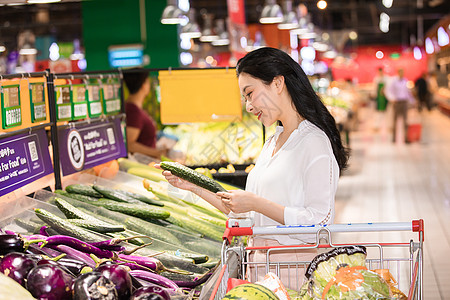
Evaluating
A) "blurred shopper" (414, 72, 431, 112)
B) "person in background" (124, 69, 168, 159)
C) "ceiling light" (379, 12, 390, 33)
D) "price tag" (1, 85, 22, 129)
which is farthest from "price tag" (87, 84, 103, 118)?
"blurred shopper" (414, 72, 431, 112)

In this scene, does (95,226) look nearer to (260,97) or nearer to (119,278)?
(260,97)

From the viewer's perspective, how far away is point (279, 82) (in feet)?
7.95

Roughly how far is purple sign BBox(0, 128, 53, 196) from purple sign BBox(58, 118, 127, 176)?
0.88 feet

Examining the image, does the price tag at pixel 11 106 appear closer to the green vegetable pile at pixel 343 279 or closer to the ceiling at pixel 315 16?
the green vegetable pile at pixel 343 279

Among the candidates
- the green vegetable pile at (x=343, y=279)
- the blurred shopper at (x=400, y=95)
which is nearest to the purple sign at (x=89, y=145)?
the green vegetable pile at (x=343, y=279)

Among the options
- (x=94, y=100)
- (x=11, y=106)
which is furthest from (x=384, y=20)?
(x=11, y=106)

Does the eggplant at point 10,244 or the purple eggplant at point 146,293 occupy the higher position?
the eggplant at point 10,244

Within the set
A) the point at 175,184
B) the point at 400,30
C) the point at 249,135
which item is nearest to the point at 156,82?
the point at 249,135

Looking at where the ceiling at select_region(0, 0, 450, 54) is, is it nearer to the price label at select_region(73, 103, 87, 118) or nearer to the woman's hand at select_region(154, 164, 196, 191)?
the price label at select_region(73, 103, 87, 118)

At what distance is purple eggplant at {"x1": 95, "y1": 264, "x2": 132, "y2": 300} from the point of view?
5.28 ft

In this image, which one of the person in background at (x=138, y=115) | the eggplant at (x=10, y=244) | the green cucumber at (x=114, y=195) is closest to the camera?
the eggplant at (x=10, y=244)

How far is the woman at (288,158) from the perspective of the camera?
7.46 ft

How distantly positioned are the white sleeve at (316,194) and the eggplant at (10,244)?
0.97m

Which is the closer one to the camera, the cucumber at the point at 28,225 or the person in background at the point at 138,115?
the cucumber at the point at 28,225
